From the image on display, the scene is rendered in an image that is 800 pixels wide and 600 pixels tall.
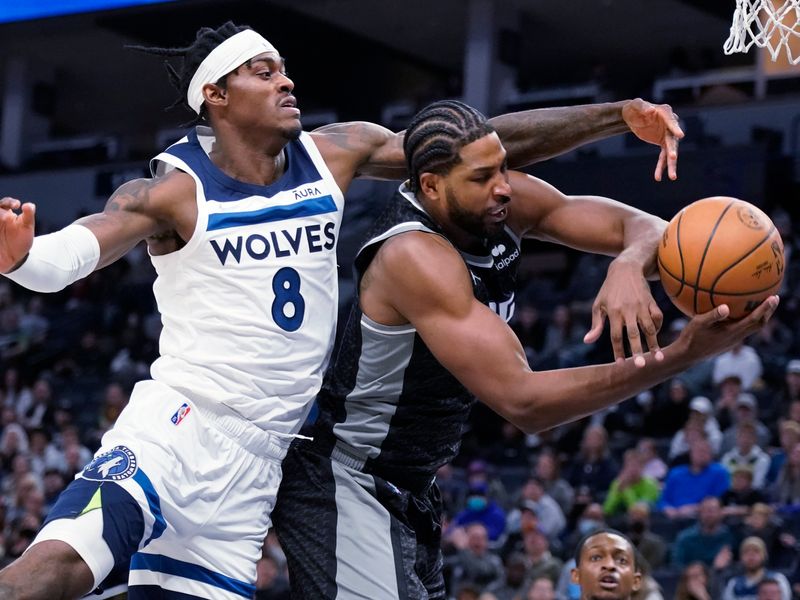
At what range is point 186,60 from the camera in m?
4.31

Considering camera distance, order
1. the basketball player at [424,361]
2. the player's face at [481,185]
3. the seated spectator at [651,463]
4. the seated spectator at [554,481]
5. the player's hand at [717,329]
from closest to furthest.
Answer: the player's hand at [717,329] → the basketball player at [424,361] → the player's face at [481,185] → the seated spectator at [651,463] → the seated spectator at [554,481]

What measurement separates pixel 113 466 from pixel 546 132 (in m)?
1.75

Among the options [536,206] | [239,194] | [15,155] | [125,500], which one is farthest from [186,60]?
[15,155]

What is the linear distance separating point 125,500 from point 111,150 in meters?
16.4

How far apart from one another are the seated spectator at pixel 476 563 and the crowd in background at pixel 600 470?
0.05ft

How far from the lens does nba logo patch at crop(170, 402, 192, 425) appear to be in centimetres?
→ 385

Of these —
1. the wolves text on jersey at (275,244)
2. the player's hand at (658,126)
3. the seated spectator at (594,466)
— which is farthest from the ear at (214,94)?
the seated spectator at (594,466)

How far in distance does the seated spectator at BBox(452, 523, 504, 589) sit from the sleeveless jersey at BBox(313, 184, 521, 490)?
5655 mm

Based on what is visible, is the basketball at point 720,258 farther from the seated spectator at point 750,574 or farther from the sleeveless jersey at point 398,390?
the seated spectator at point 750,574

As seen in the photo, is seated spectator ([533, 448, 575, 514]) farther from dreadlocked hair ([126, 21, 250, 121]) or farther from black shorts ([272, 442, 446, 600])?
dreadlocked hair ([126, 21, 250, 121])

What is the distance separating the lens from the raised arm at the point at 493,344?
3285 mm

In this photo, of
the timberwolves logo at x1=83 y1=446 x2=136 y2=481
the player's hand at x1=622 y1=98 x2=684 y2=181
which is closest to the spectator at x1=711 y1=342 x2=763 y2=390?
the player's hand at x1=622 y1=98 x2=684 y2=181

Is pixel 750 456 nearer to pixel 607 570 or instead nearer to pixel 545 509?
pixel 545 509

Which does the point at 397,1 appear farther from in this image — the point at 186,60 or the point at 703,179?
the point at 186,60
